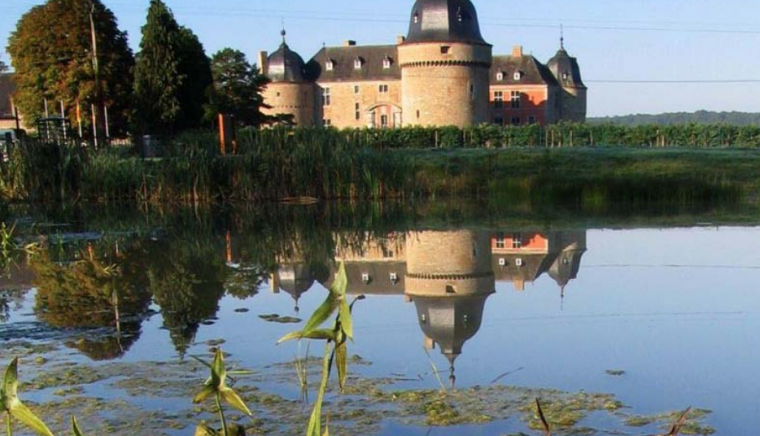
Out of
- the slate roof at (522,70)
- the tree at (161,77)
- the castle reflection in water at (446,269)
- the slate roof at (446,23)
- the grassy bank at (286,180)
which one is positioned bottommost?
the castle reflection in water at (446,269)

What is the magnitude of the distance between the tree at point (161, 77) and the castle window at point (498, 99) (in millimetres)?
33443

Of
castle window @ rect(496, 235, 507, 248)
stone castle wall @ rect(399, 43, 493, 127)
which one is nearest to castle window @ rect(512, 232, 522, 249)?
castle window @ rect(496, 235, 507, 248)

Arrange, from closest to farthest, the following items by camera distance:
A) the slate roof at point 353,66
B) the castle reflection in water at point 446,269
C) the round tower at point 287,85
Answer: the castle reflection in water at point 446,269 → the round tower at point 287,85 → the slate roof at point 353,66

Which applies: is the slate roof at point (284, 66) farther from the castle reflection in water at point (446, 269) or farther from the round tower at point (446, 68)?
the castle reflection in water at point (446, 269)

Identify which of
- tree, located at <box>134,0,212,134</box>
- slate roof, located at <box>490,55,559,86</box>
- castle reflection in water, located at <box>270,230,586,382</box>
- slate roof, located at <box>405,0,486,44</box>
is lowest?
castle reflection in water, located at <box>270,230,586,382</box>

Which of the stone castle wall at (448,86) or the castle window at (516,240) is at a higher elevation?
the stone castle wall at (448,86)

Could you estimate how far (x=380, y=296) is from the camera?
6246mm

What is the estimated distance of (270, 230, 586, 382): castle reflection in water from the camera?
5.39 meters

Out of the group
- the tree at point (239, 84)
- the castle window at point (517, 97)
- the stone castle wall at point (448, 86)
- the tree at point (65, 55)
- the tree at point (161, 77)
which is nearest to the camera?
the tree at point (161, 77)

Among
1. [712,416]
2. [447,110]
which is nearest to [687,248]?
[712,416]

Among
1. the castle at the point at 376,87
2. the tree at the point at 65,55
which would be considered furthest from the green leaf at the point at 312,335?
the castle at the point at 376,87

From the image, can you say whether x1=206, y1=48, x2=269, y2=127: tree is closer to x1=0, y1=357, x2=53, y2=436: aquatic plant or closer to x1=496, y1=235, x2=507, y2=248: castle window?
x1=496, y1=235, x2=507, y2=248: castle window

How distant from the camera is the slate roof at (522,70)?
55.4 m

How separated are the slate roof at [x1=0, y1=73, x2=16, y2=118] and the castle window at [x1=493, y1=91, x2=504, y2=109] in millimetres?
30688
